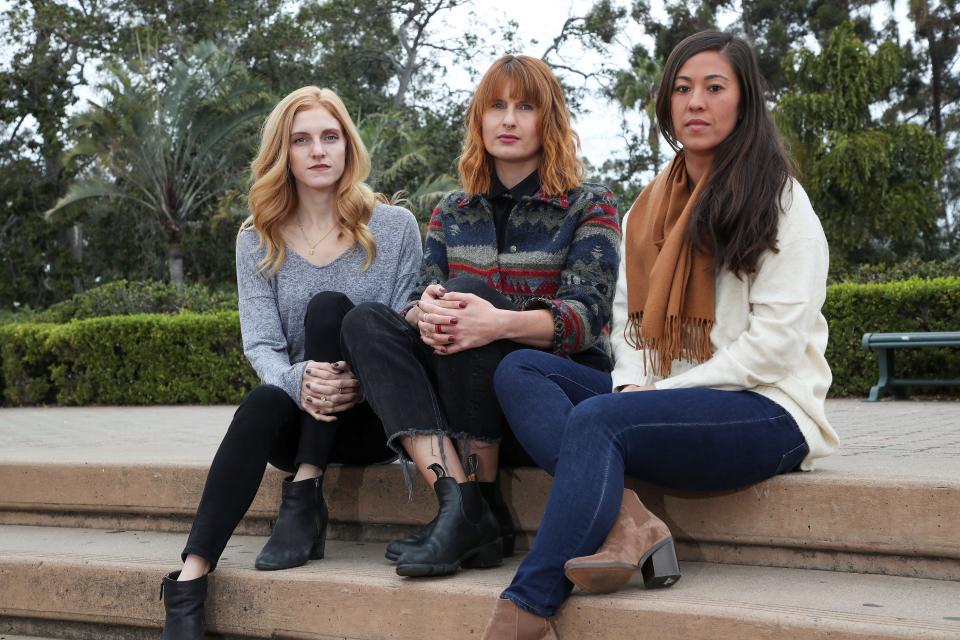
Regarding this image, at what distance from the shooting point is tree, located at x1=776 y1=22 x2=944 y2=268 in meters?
19.5

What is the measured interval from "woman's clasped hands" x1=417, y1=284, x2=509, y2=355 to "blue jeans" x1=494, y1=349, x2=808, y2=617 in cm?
10

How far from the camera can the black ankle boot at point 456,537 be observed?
2.42 meters

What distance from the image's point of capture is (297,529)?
8.95 ft

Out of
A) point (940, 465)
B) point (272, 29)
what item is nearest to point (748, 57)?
point (940, 465)

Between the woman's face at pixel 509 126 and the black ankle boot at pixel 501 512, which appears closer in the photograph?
the black ankle boot at pixel 501 512

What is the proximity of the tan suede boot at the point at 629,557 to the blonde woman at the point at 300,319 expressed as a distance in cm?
92

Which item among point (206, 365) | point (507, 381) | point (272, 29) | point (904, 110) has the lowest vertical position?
point (206, 365)

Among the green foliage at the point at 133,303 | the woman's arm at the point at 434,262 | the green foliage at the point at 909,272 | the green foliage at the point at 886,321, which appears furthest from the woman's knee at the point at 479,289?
the green foliage at the point at 133,303

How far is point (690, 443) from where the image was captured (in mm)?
2254

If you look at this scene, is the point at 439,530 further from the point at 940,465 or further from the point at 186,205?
the point at 186,205

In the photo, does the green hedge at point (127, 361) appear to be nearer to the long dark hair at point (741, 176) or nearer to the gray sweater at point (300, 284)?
the gray sweater at point (300, 284)

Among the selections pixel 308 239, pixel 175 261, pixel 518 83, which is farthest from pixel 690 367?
pixel 175 261

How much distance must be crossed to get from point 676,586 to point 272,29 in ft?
72.4

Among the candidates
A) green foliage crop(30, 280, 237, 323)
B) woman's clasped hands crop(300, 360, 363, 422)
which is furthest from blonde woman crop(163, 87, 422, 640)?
green foliage crop(30, 280, 237, 323)
